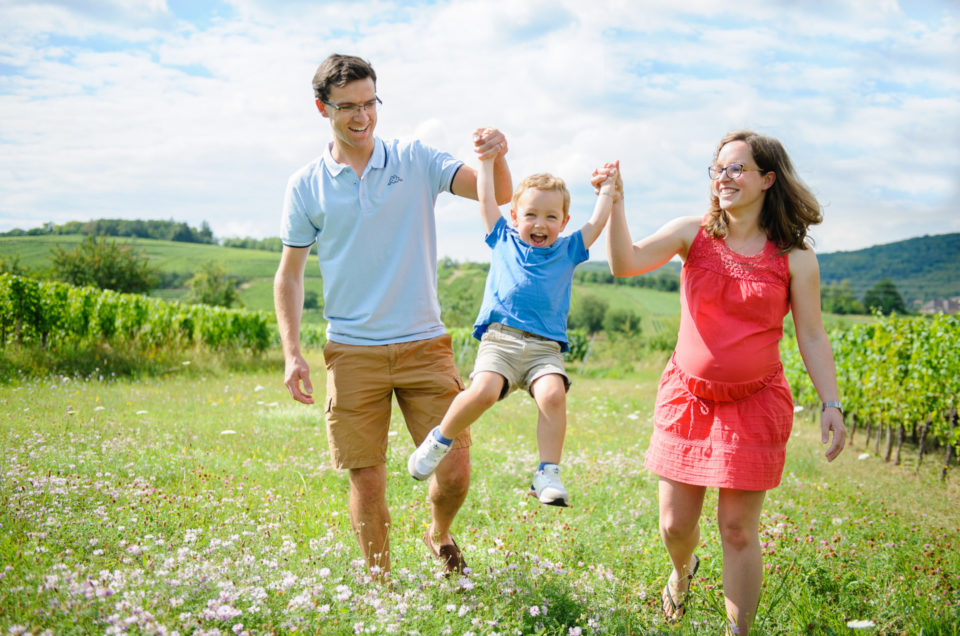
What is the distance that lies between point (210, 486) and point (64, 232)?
206 feet

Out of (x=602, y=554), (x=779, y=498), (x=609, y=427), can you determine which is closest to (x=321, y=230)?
(x=602, y=554)

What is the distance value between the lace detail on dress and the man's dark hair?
214 centimetres

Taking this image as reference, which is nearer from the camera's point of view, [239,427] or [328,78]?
[328,78]

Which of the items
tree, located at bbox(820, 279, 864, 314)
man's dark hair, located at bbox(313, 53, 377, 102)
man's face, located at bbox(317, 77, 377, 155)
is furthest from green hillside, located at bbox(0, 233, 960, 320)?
man's dark hair, located at bbox(313, 53, 377, 102)

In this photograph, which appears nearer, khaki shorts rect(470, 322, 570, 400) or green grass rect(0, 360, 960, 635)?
green grass rect(0, 360, 960, 635)

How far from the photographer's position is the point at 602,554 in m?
4.97

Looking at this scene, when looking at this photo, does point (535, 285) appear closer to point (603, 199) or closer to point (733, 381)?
point (603, 199)

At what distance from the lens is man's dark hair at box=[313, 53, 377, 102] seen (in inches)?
149

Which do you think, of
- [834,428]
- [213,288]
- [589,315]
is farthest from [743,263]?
[213,288]

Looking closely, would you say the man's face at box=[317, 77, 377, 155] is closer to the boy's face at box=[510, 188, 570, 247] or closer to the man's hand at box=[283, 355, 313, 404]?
the boy's face at box=[510, 188, 570, 247]

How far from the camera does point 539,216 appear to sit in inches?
150

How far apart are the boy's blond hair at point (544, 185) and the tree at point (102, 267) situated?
38.5 meters

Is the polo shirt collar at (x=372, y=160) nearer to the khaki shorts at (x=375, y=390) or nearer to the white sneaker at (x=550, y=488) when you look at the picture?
the khaki shorts at (x=375, y=390)

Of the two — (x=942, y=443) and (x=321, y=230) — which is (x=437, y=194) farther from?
(x=942, y=443)
